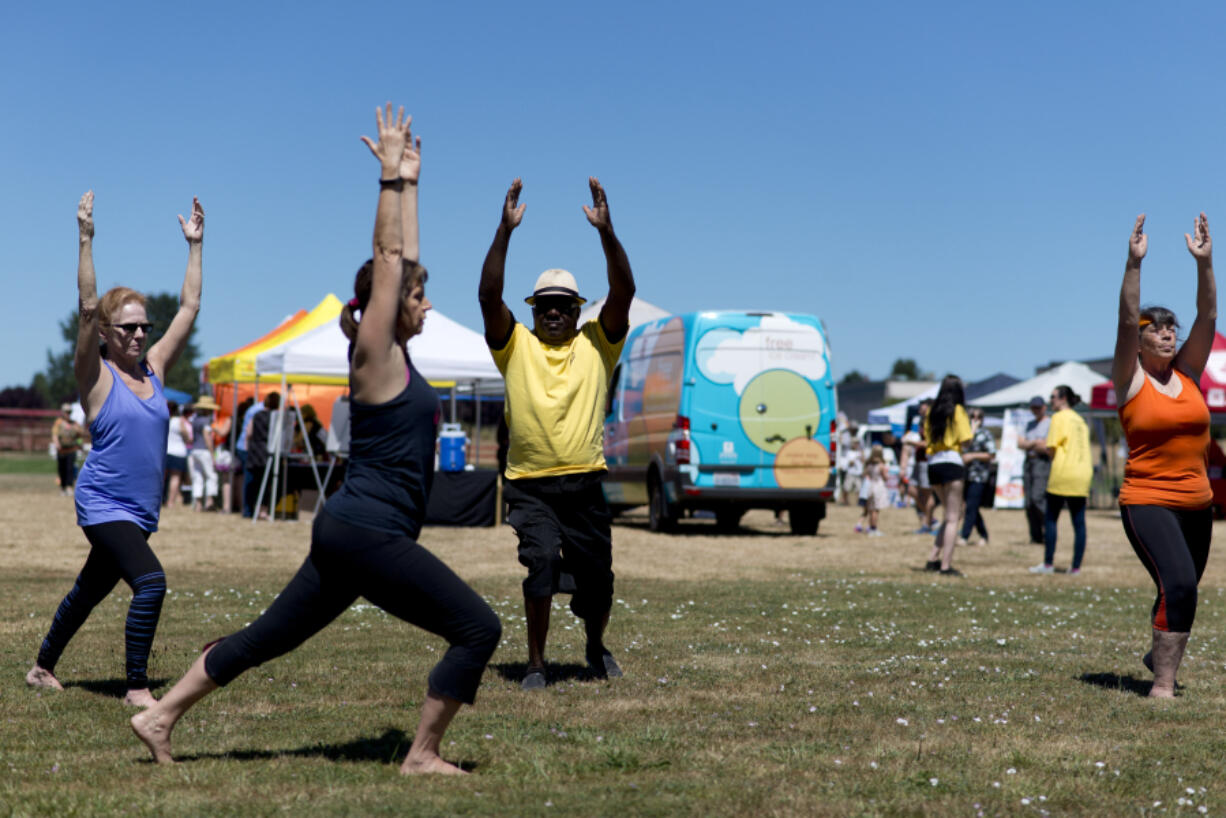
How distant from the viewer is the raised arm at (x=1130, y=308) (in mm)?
6004

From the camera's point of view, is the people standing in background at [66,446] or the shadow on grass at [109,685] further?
the people standing in background at [66,446]

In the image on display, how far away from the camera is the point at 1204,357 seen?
6391 millimetres

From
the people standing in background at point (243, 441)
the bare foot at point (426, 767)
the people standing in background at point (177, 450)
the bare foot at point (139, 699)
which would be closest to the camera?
the bare foot at point (426, 767)

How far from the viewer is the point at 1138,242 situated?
6.04 m

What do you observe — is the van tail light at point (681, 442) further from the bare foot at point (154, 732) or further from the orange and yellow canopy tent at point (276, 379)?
the bare foot at point (154, 732)

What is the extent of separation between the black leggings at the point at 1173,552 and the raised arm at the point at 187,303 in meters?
4.30

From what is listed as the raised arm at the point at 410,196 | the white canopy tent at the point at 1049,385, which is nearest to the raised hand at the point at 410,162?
the raised arm at the point at 410,196

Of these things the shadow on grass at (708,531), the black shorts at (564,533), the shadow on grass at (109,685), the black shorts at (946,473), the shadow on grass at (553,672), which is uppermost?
the black shorts at (946,473)

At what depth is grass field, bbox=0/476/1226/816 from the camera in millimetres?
4176

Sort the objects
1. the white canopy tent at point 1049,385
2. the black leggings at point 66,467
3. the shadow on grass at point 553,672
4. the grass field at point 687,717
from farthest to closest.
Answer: the white canopy tent at point 1049,385 < the black leggings at point 66,467 < the shadow on grass at point 553,672 < the grass field at point 687,717

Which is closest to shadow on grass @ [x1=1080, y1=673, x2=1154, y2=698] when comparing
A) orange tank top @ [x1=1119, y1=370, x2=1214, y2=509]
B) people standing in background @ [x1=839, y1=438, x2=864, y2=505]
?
orange tank top @ [x1=1119, y1=370, x2=1214, y2=509]

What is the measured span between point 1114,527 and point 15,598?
17.3 metres

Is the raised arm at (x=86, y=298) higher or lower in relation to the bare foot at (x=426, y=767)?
higher

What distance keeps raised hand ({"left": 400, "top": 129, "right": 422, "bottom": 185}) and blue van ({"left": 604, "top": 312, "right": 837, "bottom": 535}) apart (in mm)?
13320
